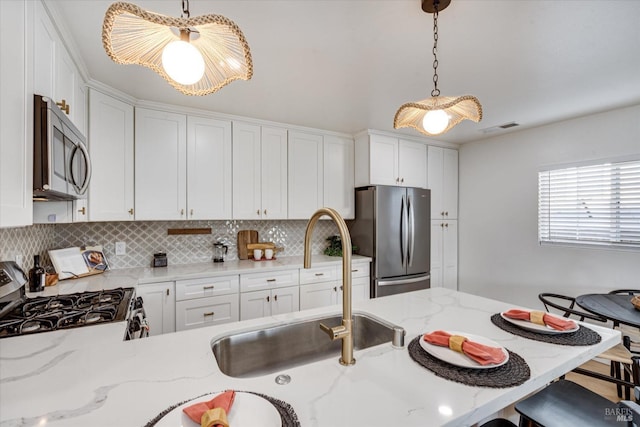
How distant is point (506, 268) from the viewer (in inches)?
143

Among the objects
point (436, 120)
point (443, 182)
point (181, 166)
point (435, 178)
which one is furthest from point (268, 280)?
point (443, 182)

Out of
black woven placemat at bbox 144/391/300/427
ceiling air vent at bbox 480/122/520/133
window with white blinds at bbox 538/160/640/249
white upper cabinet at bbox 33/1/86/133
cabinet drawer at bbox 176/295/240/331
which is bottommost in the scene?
cabinet drawer at bbox 176/295/240/331

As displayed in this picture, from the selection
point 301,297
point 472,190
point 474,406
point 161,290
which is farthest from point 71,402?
point 472,190

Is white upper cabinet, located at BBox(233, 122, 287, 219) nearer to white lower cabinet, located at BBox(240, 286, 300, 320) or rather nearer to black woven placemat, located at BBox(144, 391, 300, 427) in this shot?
white lower cabinet, located at BBox(240, 286, 300, 320)

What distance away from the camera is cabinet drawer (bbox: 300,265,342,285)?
121 inches

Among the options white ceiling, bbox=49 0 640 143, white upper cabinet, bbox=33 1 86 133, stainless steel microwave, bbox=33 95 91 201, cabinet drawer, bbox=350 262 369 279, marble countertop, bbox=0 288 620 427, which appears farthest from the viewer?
cabinet drawer, bbox=350 262 369 279

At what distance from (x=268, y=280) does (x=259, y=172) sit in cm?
111

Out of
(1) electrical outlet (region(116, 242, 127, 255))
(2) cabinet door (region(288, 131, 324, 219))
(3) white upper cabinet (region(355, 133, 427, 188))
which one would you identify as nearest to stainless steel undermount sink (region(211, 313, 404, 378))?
(2) cabinet door (region(288, 131, 324, 219))

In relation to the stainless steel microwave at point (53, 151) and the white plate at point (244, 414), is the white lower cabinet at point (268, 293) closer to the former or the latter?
the stainless steel microwave at point (53, 151)

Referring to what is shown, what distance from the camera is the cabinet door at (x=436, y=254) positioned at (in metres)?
3.94

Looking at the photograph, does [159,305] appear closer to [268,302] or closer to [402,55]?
[268,302]

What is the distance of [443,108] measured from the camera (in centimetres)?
148

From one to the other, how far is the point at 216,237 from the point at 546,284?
11.8ft

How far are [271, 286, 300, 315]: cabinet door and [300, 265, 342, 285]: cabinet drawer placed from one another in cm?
13
